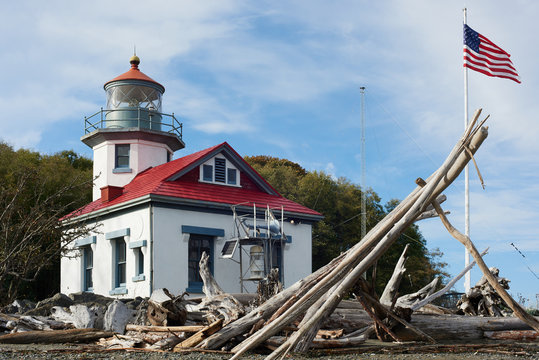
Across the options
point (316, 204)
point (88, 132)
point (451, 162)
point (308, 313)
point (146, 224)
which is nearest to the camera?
point (451, 162)

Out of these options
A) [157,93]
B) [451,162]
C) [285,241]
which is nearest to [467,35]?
[285,241]

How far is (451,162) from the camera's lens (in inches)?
272

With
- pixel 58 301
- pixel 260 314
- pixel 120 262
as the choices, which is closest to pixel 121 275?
pixel 120 262

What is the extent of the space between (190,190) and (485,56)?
11914 mm

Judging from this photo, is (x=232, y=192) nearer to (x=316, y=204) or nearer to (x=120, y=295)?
(x=120, y=295)

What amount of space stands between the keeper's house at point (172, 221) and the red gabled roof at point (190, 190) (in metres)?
0.05

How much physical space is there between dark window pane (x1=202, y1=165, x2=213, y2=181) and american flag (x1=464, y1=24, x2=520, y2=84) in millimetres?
10259

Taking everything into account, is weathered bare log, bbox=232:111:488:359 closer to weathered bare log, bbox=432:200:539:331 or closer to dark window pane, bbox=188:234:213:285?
weathered bare log, bbox=432:200:539:331

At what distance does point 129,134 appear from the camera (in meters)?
25.8

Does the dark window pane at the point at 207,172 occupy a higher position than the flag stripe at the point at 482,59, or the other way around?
the flag stripe at the point at 482,59

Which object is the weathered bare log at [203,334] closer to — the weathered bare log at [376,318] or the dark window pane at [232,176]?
the weathered bare log at [376,318]

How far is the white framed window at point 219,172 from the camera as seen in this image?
2325 cm

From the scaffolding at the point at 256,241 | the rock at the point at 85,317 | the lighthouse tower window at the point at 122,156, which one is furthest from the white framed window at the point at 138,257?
the rock at the point at 85,317

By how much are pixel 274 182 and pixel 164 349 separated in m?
31.3
